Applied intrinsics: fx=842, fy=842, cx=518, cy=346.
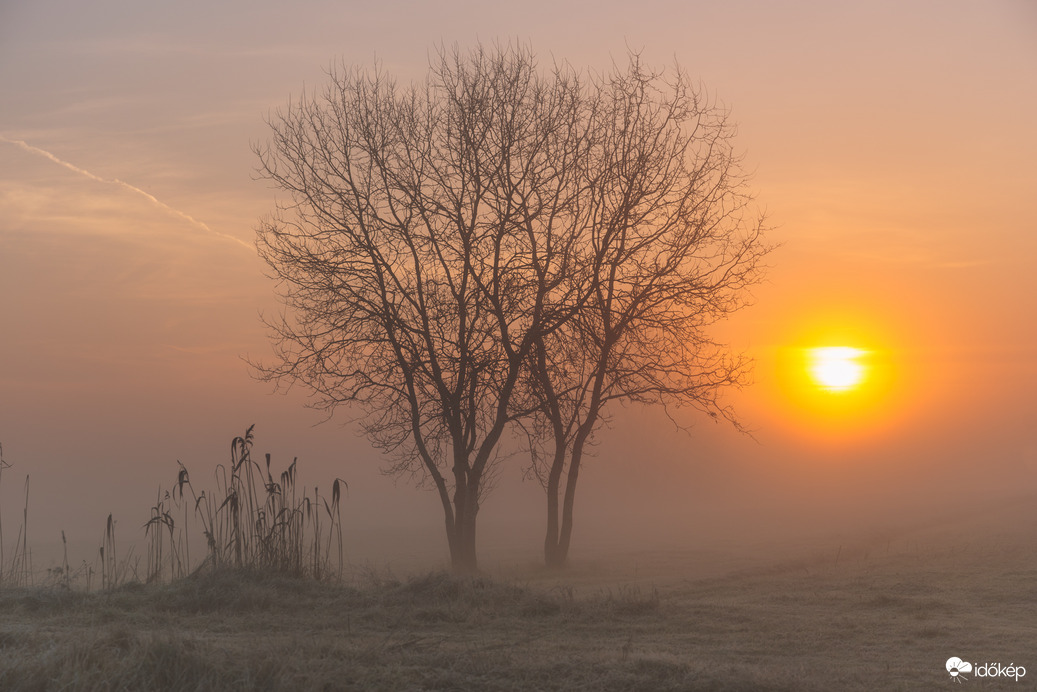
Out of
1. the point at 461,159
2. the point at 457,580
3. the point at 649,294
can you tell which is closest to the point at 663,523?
the point at 649,294

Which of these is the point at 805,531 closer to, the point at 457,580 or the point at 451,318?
the point at 451,318

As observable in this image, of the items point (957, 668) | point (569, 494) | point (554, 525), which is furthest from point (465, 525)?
point (957, 668)

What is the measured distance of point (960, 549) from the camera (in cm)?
1480

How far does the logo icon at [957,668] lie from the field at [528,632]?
8 cm

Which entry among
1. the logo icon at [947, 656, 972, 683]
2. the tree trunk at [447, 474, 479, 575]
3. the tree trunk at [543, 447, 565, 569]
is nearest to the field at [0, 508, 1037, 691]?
the logo icon at [947, 656, 972, 683]

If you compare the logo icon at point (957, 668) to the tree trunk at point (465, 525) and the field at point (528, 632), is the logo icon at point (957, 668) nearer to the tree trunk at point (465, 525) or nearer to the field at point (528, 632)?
the field at point (528, 632)

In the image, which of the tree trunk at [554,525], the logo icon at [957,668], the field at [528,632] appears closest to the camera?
the field at [528,632]

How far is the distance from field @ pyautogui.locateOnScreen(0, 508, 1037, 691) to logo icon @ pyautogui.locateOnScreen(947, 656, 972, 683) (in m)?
0.08

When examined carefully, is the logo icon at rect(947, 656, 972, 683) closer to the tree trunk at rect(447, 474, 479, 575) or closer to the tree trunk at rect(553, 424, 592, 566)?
the tree trunk at rect(447, 474, 479, 575)

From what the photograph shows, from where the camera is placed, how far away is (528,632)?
8.57m

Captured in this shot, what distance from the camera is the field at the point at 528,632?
6574mm

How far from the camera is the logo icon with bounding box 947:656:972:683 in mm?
6789

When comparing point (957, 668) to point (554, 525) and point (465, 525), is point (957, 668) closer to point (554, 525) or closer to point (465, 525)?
point (465, 525)

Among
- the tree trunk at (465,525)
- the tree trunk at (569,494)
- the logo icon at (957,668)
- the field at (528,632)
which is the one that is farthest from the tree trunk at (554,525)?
the logo icon at (957,668)
